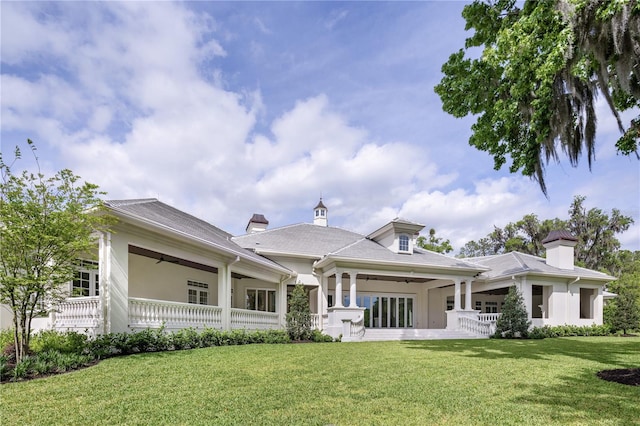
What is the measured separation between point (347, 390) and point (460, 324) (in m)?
14.9

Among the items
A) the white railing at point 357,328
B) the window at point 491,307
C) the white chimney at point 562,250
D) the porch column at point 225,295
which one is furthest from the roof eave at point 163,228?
the white chimney at point 562,250

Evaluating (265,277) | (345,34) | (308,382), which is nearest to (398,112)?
(345,34)

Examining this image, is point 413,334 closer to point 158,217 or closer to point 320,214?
point 320,214

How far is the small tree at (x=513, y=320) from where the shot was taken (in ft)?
58.1

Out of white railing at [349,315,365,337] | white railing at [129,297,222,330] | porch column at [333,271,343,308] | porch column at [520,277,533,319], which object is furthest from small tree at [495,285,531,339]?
white railing at [129,297,222,330]

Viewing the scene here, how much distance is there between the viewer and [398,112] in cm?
1362

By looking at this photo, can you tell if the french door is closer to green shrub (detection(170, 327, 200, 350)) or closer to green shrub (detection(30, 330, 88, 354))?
green shrub (detection(170, 327, 200, 350))

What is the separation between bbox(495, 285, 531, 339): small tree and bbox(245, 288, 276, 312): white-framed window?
10975 millimetres

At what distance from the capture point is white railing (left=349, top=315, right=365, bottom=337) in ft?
54.3

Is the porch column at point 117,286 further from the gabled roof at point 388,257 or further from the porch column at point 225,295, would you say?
the gabled roof at point 388,257

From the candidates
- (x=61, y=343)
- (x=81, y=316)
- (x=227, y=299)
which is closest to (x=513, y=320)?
(x=227, y=299)

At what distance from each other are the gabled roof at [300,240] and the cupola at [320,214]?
1.51 m

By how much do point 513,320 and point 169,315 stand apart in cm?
1519

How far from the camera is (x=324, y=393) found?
580 centimetres
